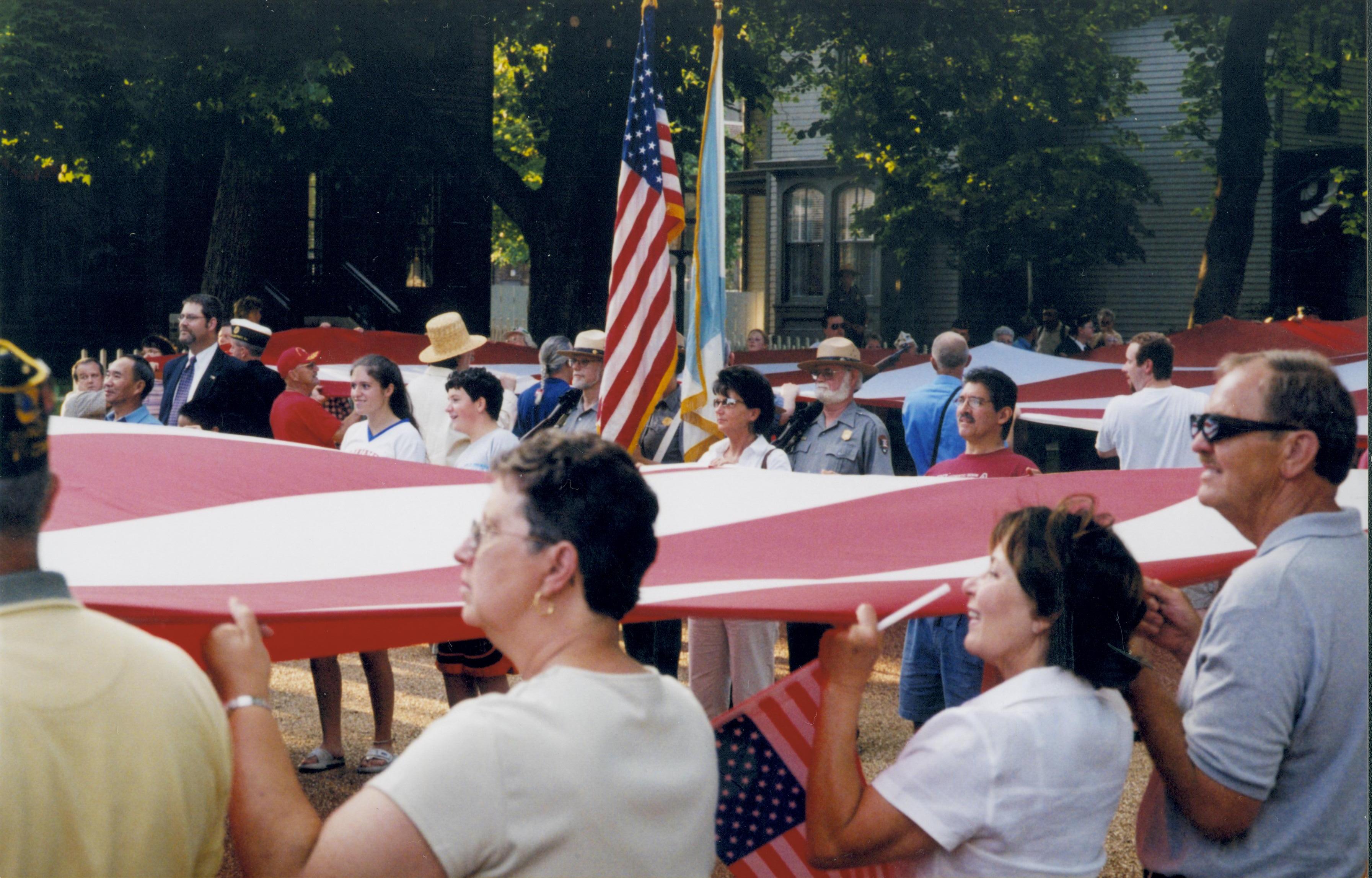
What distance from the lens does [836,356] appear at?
6.60 m

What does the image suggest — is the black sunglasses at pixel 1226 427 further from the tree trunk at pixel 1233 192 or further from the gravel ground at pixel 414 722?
the tree trunk at pixel 1233 192

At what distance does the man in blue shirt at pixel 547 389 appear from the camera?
8.44m

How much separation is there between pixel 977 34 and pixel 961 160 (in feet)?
11.8

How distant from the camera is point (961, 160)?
20547mm

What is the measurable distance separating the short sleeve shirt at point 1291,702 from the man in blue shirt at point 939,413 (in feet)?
15.1

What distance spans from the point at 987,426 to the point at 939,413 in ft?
5.94

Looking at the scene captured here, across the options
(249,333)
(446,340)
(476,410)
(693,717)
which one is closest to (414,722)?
(476,410)

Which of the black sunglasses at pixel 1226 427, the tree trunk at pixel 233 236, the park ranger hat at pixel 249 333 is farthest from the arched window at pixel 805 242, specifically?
the black sunglasses at pixel 1226 427

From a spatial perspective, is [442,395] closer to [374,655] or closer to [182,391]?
[182,391]

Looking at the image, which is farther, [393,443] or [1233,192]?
[1233,192]

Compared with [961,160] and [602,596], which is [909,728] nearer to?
[602,596]

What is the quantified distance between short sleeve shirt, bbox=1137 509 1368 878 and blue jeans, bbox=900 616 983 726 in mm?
2485

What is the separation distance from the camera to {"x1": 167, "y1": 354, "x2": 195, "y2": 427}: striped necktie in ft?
24.4

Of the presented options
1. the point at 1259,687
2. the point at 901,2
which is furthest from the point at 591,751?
the point at 901,2
